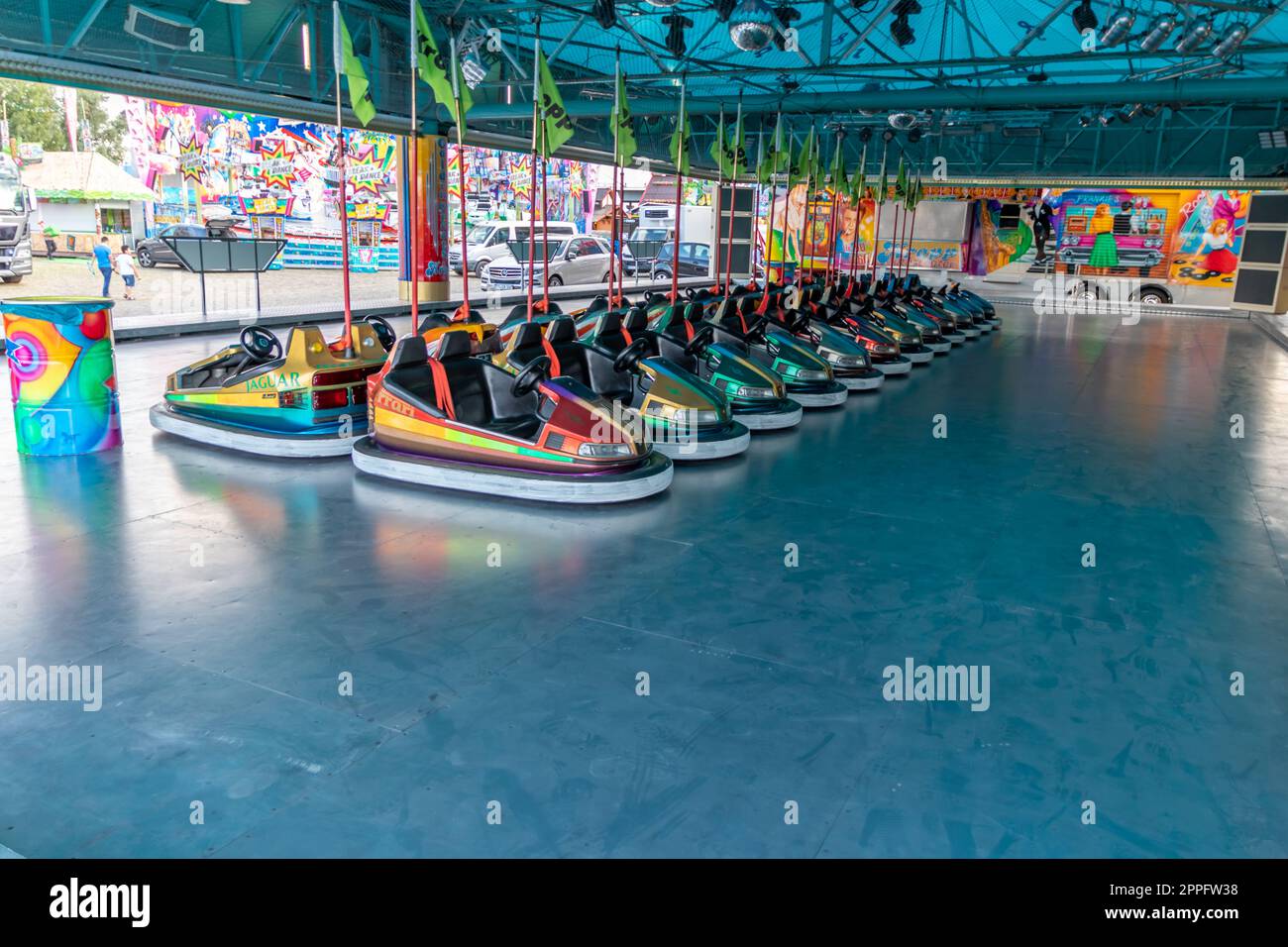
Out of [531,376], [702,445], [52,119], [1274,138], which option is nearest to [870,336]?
[702,445]

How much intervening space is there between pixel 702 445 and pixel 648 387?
1.82 ft

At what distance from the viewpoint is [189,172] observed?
2909 cm

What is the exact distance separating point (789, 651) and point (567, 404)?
2.30m

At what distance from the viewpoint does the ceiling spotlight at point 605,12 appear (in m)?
9.75

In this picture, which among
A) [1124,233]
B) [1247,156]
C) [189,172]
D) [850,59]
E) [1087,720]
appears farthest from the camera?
[189,172]

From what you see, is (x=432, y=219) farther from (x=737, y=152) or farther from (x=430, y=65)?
(x=430, y=65)

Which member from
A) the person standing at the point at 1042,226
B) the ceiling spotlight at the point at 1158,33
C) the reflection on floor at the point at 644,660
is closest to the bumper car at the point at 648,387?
the reflection on floor at the point at 644,660

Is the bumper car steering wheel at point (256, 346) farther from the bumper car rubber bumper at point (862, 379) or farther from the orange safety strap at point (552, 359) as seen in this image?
the bumper car rubber bumper at point (862, 379)

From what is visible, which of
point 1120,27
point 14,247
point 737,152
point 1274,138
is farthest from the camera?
point 14,247

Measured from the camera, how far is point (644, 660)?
3.37 meters

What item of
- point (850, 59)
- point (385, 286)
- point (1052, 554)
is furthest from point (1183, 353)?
point (385, 286)

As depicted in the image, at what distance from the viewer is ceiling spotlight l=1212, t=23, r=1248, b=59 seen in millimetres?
9469

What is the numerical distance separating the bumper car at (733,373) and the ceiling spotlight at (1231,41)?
634 centimetres

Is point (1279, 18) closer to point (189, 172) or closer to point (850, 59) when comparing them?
point (850, 59)
